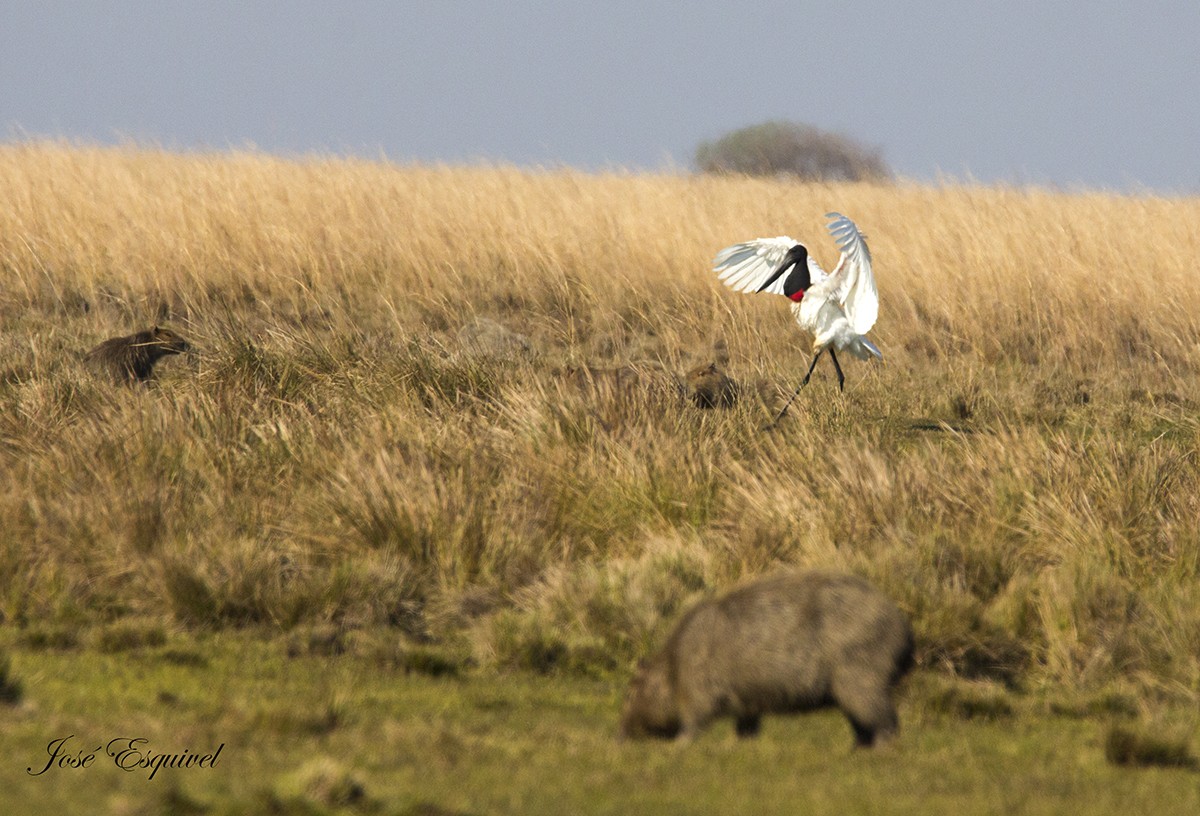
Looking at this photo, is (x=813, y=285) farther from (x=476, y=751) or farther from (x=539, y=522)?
(x=476, y=751)

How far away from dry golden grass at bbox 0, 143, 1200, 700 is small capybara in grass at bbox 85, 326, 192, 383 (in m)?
0.20

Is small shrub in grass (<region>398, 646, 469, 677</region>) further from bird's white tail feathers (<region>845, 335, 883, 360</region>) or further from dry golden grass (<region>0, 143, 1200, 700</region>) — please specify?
bird's white tail feathers (<region>845, 335, 883, 360</region>)

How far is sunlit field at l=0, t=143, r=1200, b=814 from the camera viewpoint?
4.01 metres

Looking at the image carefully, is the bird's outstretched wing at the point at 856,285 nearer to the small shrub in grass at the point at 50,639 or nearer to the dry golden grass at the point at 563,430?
the dry golden grass at the point at 563,430

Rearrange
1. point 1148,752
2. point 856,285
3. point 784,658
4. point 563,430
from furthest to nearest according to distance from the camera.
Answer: point 856,285 < point 563,430 < point 1148,752 < point 784,658

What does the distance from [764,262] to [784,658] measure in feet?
15.8

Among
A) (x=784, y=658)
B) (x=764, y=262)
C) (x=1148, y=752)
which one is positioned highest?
(x=764, y=262)

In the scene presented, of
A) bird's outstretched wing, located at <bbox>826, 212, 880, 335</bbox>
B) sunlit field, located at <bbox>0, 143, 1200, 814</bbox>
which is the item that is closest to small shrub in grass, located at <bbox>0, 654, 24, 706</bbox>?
sunlit field, located at <bbox>0, 143, 1200, 814</bbox>

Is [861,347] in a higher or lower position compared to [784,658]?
higher

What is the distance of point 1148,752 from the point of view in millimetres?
4223

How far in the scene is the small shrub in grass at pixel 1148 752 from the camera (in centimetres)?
421

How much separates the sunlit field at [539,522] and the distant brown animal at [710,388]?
0.73ft

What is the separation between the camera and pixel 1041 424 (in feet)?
30.4
